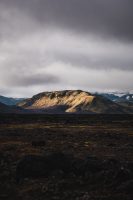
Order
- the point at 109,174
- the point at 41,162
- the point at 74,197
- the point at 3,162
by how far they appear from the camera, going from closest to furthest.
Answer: the point at 74,197, the point at 109,174, the point at 41,162, the point at 3,162

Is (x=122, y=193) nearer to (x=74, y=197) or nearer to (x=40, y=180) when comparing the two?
(x=74, y=197)

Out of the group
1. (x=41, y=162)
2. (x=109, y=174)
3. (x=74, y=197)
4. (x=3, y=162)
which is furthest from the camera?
(x=3, y=162)

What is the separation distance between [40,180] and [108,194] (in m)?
5.41

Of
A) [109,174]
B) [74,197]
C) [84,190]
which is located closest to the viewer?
[74,197]

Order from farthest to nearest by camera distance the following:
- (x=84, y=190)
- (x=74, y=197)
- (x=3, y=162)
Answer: (x=3, y=162) → (x=84, y=190) → (x=74, y=197)

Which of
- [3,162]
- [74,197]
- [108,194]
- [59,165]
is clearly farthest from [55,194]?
[3,162]

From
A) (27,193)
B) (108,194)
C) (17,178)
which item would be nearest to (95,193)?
(108,194)

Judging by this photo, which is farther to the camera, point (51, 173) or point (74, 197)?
point (51, 173)

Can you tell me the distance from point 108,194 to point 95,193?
0.80 m

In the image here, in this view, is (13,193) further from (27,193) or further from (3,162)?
(3,162)

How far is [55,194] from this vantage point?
2002 centimetres

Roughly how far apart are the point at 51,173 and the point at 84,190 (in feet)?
13.0

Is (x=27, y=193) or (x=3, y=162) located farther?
(x=3, y=162)

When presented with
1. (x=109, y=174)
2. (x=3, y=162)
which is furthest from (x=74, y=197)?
(x=3, y=162)
